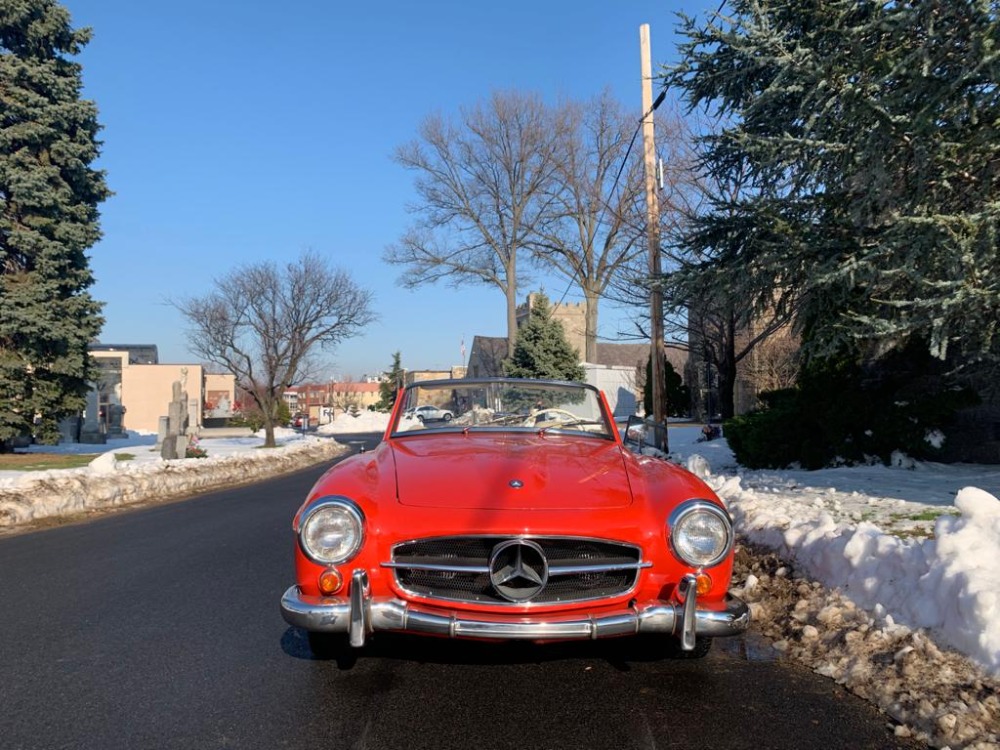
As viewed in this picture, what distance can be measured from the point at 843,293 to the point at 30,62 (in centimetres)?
2217

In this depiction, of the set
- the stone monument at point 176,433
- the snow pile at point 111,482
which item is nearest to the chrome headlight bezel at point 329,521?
the snow pile at point 111,482

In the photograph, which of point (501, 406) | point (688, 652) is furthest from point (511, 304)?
point (688, 652)

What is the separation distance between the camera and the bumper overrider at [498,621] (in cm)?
319

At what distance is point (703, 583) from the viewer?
3424 millimetres

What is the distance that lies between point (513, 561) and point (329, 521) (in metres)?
0.85

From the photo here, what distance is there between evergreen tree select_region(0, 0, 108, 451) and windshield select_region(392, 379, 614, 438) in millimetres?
18847

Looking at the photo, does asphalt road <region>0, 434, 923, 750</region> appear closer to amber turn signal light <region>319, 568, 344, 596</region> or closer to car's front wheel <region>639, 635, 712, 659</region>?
car's front wheel <region>639, 635, 712, 659</region>

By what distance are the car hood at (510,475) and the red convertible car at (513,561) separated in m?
0.01

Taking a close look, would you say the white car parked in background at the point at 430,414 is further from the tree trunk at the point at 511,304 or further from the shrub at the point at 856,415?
the tree trunk at the point at 511,304

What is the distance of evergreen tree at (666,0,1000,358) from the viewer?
Result: 6129 millimetres

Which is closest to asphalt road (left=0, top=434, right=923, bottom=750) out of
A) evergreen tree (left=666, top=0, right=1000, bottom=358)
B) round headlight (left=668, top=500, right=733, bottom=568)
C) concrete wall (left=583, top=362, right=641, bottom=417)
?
round headlight (left=668, top=500, right=733, bottom=568)

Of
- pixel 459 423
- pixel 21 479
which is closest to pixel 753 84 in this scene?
pixel 459 423

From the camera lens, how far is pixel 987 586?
3408 millimetres

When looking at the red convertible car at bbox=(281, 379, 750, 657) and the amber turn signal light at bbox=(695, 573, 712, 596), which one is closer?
the red convertible car at bbox=(281, 379, 750, 657)
